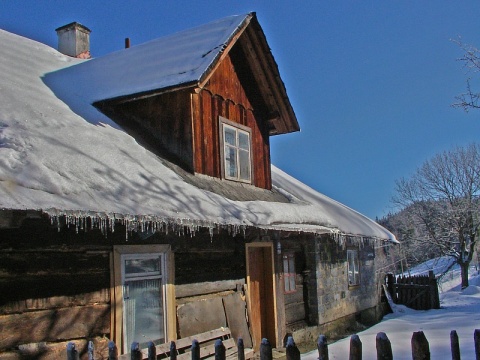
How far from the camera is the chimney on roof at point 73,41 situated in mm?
13435

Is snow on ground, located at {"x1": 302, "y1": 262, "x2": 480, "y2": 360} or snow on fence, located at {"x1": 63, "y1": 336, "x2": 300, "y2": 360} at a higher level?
snow on fence, located at {"x1": 63, "y1": 336, "x2": 300, "y2": 360}

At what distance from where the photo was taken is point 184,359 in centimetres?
707

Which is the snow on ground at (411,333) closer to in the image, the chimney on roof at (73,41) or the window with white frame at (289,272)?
the window with white frame at (289,272)

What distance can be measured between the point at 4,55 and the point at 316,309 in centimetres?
903

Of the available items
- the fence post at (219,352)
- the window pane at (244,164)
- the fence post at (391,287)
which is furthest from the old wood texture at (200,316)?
the fence post at (391,287)

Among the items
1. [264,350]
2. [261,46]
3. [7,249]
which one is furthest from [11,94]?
[264,350]

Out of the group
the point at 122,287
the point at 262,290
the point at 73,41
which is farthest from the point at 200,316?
the point at 73,41

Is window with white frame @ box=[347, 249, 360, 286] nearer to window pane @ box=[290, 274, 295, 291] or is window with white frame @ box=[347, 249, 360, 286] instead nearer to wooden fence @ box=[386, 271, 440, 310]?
window pane @ box=[290, 274, 295, 291]

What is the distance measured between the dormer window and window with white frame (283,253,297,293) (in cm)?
232

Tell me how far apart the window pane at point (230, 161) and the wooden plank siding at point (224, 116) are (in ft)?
1.09

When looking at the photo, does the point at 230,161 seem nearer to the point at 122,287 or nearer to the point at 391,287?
the point at 122,287

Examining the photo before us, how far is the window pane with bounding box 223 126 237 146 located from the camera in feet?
33.6

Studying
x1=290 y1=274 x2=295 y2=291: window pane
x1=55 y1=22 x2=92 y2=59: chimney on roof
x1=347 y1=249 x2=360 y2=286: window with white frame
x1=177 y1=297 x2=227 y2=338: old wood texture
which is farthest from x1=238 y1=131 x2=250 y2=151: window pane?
x1=347 y1=249 x2=360 y2=286: window with white frame

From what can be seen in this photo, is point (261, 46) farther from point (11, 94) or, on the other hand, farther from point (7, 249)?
point (7, 249)
